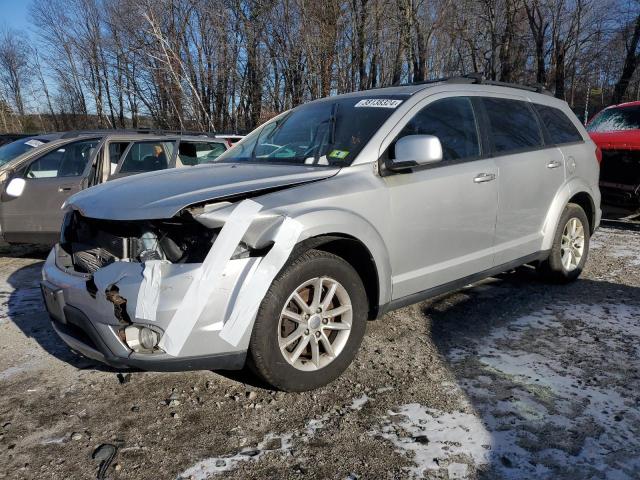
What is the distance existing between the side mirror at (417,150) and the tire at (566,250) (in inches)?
82.0

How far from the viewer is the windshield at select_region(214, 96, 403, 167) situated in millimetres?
3363

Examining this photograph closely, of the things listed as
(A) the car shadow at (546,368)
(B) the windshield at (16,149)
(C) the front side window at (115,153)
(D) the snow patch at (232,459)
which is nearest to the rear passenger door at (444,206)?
(A) the car shadow at (546,368)

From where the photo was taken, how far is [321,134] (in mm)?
3631

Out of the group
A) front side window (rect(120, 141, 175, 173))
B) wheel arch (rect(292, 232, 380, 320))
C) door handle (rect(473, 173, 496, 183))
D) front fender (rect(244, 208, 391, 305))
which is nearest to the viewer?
front fender (rect(244, 208, 391, 305))

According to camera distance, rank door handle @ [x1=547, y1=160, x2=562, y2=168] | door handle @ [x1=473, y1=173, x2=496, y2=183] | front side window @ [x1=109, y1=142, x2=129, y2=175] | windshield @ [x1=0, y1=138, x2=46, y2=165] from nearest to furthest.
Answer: door handle @ [x1=473, y1=173, x2=496, y2=183]
door handle @ [x1=547, y1=160, x2=562, y2=168]
front side window @ [x1=109, y1=142, x2=129, y2=175]
windshield @ [x1=0, y1=138, x2=46, y2=165]

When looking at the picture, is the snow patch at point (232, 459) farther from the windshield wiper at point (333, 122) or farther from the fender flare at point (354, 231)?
the windshield wiper at point (333, 122)

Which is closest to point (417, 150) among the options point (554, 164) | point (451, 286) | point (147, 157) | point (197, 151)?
point (451, 286)

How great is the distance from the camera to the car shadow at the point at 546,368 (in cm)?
234

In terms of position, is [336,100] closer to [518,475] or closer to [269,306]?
[269,306]

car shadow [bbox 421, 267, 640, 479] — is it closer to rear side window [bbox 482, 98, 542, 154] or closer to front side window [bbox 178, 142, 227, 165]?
rear side window [bbox 482, 98, 542, 154]

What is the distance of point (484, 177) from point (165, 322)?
2.51 m

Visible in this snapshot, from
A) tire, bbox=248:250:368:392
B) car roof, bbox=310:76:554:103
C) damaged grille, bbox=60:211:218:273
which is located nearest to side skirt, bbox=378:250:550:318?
tire, bbox=248:250:368:392

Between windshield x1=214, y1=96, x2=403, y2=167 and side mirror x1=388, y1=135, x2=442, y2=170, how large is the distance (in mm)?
250

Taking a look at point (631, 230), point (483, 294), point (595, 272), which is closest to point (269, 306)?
point (483, 294)
